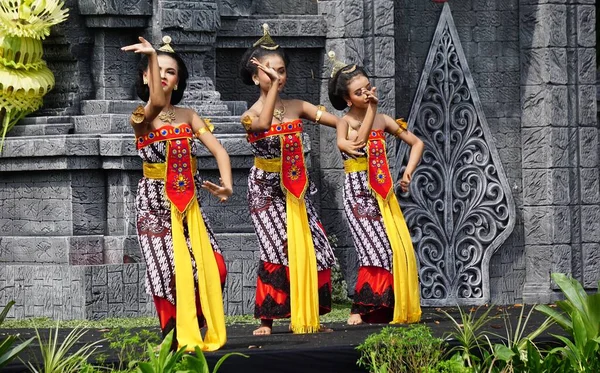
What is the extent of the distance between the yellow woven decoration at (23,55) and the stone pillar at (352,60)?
225 cm

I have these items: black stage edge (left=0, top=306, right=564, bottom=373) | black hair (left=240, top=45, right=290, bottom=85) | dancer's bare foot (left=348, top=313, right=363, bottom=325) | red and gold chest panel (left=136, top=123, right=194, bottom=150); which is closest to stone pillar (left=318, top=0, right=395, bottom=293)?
dancer's bare foot (left=348, top=313, right=363, bottom=325)

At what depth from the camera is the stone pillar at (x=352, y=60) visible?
12.2 meters

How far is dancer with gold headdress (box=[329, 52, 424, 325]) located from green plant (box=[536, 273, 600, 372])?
1.67 meters

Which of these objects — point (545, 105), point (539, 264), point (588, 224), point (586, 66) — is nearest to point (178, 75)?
point (545, 105)

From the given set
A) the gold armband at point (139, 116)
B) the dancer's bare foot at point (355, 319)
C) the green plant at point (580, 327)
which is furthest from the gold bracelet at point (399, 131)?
the gold armband at point (139, 116)

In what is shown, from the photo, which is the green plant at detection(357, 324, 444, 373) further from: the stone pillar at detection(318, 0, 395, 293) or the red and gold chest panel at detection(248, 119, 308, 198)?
the stone pillar at detection(318, 0, 395, 293)

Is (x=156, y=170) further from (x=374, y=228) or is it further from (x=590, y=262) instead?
(x=590, y=262)

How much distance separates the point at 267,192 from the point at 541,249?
3968mm

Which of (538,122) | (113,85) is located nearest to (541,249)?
(538,122)

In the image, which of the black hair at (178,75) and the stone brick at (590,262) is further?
the stone brick at (590,262)

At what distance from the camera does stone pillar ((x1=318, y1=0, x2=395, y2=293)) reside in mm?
12180

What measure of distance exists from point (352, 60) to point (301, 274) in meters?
3.15

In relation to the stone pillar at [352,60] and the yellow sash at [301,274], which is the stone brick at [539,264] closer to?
the stone pillar at [352,60]

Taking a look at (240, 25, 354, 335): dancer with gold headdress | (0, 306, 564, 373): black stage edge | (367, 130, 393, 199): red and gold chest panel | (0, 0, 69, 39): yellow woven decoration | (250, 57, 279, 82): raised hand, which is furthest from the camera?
(0, 0, 69, 39): yellow woven decoration
